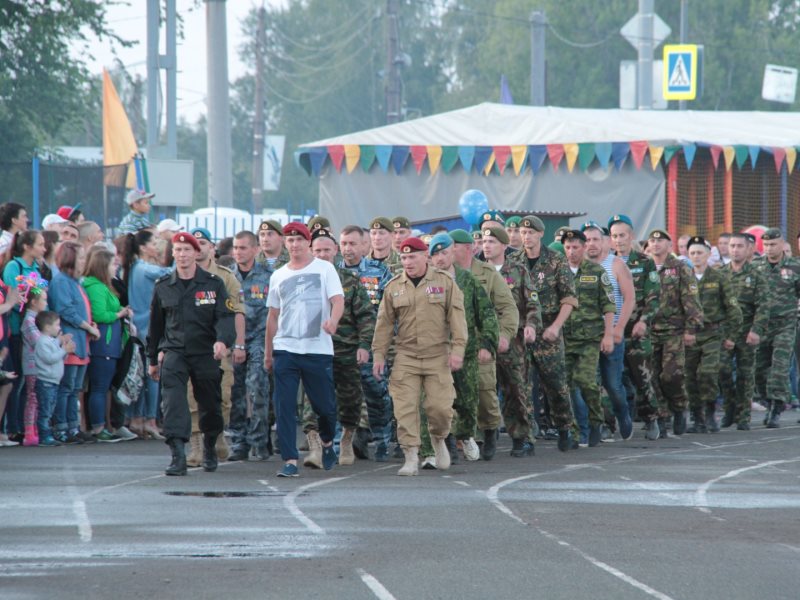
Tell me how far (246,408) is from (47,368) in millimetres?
2240

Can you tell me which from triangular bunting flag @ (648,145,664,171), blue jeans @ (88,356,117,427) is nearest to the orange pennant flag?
triangular bunting flag @ (648,145,664,171)

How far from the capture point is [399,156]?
1141 inches

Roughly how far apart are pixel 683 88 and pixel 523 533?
32575 millimetres

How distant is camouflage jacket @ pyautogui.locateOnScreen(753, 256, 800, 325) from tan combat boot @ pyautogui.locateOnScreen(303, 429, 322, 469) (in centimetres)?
719

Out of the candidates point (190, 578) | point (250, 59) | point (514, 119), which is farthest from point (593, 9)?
point (190, 578)

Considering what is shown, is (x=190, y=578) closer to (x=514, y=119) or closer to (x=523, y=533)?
(x=523, y=533)

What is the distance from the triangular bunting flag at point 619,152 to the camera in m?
27.6

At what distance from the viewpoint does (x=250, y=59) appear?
11150 centimetres

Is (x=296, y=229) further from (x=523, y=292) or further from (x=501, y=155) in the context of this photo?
(x=501, y=155)

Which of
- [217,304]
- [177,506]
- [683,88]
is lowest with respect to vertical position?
[177,506]

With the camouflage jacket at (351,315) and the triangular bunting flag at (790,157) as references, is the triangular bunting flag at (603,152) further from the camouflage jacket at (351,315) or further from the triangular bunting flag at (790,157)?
the camouflage jacket at (351,315)

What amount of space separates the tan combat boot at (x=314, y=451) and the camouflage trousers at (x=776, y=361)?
7003mm

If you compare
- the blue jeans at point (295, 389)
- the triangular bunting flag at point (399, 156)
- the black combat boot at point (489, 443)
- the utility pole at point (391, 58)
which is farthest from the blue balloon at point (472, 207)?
the utility pole at point (391, 58)

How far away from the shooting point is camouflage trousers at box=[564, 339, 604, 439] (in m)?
15.9
